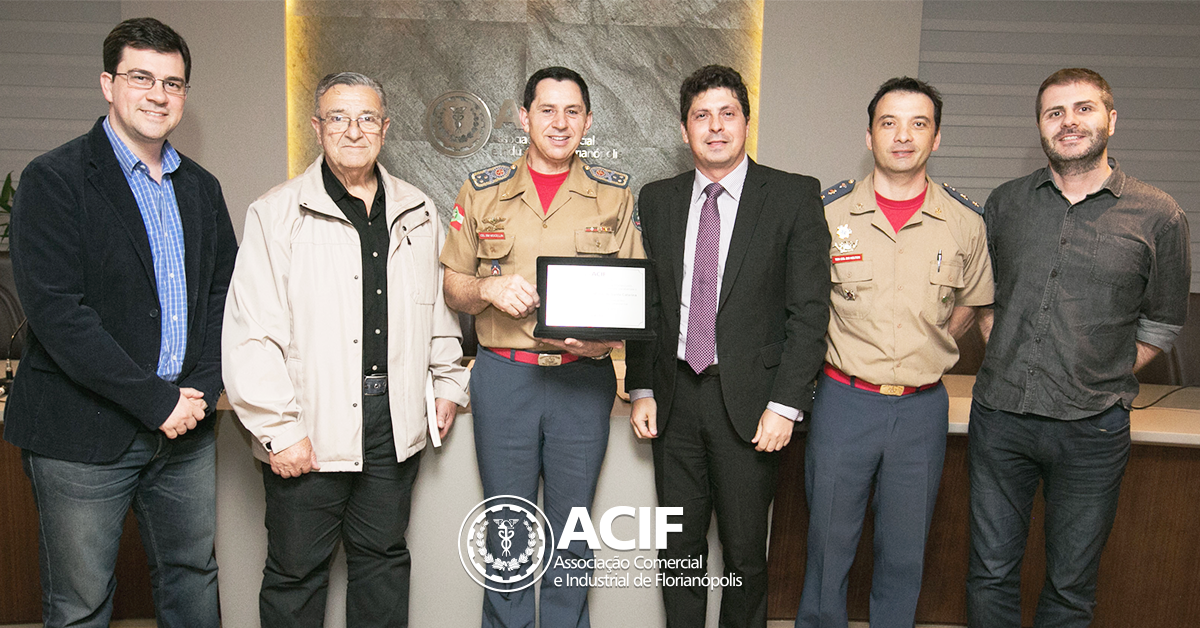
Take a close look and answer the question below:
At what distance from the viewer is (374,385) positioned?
6.41 ft

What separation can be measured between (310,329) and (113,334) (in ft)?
1.41

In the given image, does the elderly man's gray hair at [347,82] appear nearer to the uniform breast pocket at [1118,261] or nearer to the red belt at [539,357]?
the red belt at [539,357]

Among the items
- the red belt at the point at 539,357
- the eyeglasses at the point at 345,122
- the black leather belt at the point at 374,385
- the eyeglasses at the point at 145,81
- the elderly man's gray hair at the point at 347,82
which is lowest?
the black leather belt at the point at 374,385

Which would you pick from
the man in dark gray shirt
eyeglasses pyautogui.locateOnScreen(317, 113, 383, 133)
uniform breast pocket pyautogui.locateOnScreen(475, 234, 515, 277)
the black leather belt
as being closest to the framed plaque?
uniform breast pocket pyautogui.locateOnScreen(475, 234, 515, 277)

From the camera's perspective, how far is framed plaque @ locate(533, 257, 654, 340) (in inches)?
75.2

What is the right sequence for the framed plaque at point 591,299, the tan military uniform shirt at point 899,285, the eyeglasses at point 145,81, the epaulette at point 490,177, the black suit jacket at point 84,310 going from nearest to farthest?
1. the black suit jacket at point 84,310
2. the eyeglasses at point 145,81
3. the framed plaque at point 591,299
4. the tan military uniform shirt at point 899,285
5. the epaulette at point 490,177

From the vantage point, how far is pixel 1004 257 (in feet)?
7.00

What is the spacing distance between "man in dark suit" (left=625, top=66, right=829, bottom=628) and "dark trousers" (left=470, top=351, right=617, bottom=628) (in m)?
0.15

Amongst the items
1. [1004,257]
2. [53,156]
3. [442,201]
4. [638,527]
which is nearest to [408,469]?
[638,527]

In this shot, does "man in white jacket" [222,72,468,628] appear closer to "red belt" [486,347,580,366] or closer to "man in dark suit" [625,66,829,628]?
"red belt" [486,347,580,366]

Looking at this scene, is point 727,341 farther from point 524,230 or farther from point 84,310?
point 84,310

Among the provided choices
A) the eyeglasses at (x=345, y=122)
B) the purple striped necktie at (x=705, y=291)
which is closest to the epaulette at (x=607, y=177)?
the purple striped necktie at (x=705, y=291)

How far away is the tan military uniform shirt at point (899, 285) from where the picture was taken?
2025mm

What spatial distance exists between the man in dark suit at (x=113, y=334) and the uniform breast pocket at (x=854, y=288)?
1.68 meters
